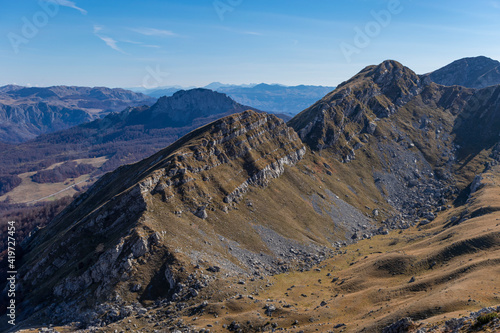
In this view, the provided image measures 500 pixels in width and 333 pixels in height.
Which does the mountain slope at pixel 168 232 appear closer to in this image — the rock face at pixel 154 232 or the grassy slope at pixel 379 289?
the rock face at pixel 154 232

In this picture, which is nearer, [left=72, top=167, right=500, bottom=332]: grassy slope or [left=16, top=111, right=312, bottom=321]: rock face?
[left=72, top=167, right=500, bottom=332]: grassy slope

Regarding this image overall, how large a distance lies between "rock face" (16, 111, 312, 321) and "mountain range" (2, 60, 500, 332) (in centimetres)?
49

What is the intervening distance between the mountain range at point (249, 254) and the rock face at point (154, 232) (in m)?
0.49

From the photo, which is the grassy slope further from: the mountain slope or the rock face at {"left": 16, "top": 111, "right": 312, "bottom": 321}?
the rock face at {"left": 16, "top": 111, "right": 312, "bottom": 321}

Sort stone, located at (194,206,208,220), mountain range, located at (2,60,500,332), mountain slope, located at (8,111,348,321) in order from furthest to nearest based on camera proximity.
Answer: stone, located at (194,206,208,220), mountain slope, located at (8,111,348,321), mountain range, located at (2,60,500,332)

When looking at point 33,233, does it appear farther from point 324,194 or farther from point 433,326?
point 433,326

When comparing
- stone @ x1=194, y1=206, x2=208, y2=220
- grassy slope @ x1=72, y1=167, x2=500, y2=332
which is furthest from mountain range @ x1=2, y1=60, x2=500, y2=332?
stone @ x1=194, y1=206, x2=208, y2=220

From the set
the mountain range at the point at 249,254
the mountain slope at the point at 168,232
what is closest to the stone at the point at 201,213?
the mountain slope at the point at 168,232

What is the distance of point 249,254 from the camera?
111812 millimetres

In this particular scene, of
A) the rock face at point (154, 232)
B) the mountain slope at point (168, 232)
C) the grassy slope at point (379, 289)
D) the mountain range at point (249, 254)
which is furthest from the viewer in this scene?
the mountain slope at point (168, 232)

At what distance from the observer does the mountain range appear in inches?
3014

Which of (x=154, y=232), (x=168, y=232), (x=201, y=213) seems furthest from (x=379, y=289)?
(x=154, y=232)

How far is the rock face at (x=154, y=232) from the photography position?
89.2m

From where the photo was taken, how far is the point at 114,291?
279 ft
